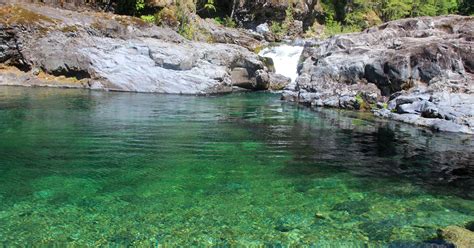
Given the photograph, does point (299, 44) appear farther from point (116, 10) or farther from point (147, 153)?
point (147, 153)

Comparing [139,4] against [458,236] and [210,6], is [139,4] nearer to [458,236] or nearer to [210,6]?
[210,6]

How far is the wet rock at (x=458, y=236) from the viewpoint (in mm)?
5273

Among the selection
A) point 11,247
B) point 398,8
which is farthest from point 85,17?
point 398,8

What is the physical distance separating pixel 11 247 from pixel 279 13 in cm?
4304

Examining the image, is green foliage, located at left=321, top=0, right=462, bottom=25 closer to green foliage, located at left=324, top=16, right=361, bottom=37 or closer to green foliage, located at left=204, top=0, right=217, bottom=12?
green foliage, located at left=324, top=16, right=361, bottom=37

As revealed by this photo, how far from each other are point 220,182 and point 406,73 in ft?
51.4

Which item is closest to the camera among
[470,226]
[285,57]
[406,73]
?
[470,226]

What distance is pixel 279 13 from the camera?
4531 cm

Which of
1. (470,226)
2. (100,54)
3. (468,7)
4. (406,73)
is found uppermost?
(468,7)

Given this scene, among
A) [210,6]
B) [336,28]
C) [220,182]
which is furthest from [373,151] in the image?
[336,28]

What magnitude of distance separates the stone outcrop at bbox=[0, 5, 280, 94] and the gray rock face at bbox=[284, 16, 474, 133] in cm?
621

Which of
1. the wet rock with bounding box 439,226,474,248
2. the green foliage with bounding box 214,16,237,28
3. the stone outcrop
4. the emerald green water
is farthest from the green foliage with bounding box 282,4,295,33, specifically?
the wet rock with bounding box 439,226,474,248

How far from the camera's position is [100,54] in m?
24.1

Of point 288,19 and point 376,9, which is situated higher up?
point 376,9
